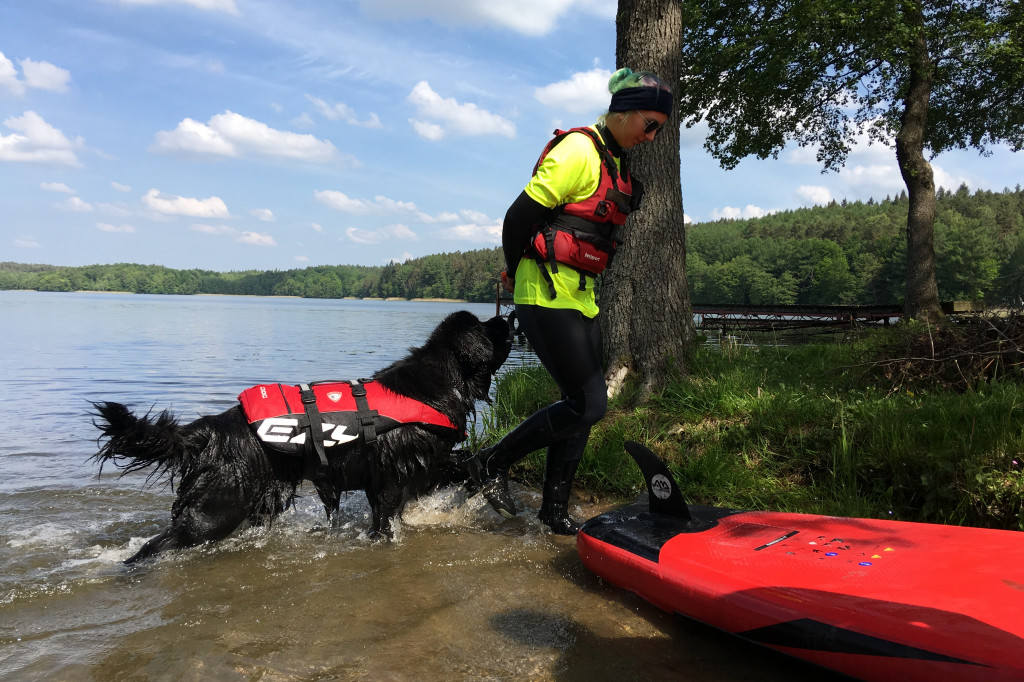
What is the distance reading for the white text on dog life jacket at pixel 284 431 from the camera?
3625 millimetres

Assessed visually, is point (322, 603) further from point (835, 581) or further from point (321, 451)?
point (835, 581)

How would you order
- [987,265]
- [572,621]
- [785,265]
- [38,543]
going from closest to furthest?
[572,621], [38,543], [987,265], [785,265]

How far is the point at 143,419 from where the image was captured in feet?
11.1

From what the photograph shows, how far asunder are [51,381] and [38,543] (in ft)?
31.6

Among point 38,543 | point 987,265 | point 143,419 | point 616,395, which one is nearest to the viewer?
point 143,419

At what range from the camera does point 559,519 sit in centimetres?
407

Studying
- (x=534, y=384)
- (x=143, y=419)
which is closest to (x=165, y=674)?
(x=143, y=419)

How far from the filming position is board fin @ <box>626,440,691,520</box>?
3381 mm

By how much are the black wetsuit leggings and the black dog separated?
47 centimetres

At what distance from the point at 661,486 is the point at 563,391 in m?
0.79

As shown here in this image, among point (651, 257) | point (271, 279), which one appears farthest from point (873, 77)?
point (271, 279)

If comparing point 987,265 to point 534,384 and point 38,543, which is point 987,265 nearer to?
point 534,384

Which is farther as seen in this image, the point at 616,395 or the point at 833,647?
the point at 616,395

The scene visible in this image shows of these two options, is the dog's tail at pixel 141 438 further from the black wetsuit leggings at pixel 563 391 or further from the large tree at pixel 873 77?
the large tree at pixel 873 77
